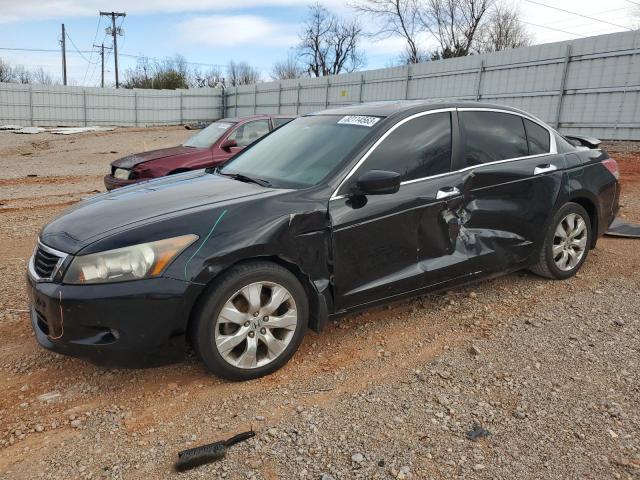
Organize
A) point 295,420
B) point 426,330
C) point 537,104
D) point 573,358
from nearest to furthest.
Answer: point 295,420 < point 573,358 < point 426,330 < point 537,104

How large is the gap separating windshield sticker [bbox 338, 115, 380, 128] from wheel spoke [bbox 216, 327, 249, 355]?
172 centimetres

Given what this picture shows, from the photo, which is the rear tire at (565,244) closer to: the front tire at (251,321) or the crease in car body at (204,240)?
the front tire at (251,321)

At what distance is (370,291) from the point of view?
3.49 metres

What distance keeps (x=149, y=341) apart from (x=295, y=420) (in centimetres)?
89

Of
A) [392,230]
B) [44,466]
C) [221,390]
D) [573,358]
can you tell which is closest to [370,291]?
[392,230]

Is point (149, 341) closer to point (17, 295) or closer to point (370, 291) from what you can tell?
point (370, 291)

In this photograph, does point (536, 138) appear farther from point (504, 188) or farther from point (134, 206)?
point (134, 206)

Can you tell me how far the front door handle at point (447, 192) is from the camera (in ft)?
12.3

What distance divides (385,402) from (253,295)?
0.96m

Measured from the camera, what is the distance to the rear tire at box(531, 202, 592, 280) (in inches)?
180

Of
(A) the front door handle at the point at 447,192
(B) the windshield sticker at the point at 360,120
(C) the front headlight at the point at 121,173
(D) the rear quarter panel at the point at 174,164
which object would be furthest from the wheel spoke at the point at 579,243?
(C) the front headlight at the point at 121,173

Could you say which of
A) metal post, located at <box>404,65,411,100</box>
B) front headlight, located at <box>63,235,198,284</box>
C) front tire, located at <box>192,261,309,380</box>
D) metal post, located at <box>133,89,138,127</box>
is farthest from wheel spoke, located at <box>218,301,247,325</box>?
metal post, located at <box>133,89,138,127</box>

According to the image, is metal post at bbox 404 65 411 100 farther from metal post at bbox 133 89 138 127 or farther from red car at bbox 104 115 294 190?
metal post at bbox 133 89 138 127

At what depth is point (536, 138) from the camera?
4.56 metres
